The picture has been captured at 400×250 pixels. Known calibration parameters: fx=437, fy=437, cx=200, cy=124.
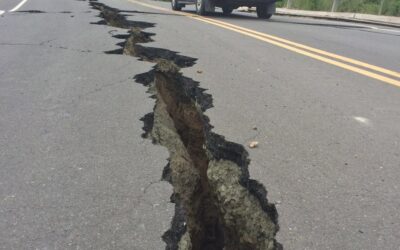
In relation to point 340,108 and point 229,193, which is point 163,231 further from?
point 340,108

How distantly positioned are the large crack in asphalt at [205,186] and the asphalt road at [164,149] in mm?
79

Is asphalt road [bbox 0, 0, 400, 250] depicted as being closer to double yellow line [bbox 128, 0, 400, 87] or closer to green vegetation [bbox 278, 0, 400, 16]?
double yellow line [bbox 128, 0, 400, 87]

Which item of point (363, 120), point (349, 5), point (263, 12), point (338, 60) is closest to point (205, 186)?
point (363, 120)

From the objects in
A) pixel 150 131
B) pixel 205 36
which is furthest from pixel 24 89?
pixel 205 36

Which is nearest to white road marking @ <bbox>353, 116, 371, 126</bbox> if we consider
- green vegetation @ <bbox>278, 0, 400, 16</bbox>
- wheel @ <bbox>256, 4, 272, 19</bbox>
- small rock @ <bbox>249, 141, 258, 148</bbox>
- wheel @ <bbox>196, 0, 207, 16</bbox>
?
small rock @ <bbox>249, 141, 258, 148</bbox>

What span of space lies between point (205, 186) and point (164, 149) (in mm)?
362

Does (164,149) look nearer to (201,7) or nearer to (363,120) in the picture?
(363,120)

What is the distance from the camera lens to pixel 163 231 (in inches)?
75.1

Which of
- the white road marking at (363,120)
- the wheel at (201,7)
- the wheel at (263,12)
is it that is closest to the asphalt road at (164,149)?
the white road marking at (363,120)

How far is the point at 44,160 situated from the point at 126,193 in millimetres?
687

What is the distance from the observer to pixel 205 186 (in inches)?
112

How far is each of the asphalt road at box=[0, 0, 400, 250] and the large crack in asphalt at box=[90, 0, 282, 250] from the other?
0.08 metres

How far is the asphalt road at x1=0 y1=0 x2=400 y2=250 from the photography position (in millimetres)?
1973

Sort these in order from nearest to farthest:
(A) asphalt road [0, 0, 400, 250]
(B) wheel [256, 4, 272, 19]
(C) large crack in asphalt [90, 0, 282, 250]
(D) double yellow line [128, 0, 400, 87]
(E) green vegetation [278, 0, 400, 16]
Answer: (A) asphalt road [0, 0, 400, 250] < (C) large crack in asphalt [90, 0, 282, 250] < (D) double yellow line [128, 0, 400, 87] < (B) wheel [256, 4, 272, 19] < (E) green vegetation [278, 0, 400, 16]
